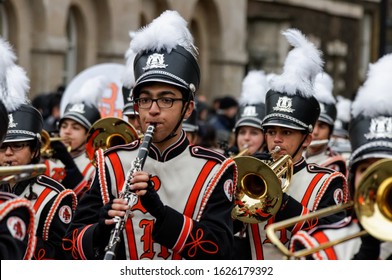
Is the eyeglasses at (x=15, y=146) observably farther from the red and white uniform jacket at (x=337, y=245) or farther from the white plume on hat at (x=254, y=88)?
the white plume on hat at (x=254, y=88)

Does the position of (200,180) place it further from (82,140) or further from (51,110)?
(51,110)

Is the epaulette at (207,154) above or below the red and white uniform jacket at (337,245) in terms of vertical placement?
above

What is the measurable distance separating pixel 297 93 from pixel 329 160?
2415 millimetres

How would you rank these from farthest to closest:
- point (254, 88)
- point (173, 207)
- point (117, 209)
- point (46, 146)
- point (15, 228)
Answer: point (254, 88)
point (46, 146)
point (173, 207)
point (117, 209)
point (15, 228)

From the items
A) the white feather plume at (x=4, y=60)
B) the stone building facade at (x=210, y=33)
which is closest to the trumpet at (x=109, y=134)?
the white feather plume at (x=4, y=60)

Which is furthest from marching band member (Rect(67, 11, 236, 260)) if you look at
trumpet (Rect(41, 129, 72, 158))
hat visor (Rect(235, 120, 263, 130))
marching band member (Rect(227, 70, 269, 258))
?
hat visor (Rect(235, 120, 263, 130))

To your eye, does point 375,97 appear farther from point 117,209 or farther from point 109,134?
point 109,134

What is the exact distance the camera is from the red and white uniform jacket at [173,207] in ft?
17.0

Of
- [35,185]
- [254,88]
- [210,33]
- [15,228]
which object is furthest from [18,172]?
[210,33]

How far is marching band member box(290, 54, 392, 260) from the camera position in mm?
4371

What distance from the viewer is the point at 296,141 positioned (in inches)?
277

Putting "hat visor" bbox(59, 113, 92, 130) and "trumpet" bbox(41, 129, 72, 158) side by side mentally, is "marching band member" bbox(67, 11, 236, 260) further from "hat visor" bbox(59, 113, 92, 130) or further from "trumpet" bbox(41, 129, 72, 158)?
"hat visor" bbox(59, 113, 92, 130)

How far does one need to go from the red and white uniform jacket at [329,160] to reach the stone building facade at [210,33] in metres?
4.20

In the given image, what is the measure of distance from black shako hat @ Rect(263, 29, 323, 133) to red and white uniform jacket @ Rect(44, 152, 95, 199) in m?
1.57
